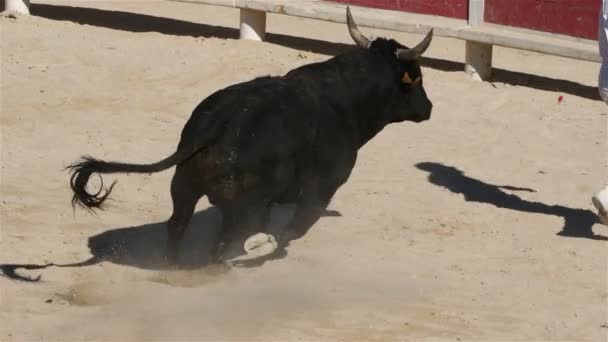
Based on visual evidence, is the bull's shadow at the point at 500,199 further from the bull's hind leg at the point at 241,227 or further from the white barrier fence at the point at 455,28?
the white barrier fence at the point at 455,28

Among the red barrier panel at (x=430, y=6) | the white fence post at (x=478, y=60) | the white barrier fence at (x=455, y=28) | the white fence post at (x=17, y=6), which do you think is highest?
the red barrier panel at (x=430, y=6)

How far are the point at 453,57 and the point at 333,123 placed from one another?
14.8 feet

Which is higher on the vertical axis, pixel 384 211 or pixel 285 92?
pixel 285 92

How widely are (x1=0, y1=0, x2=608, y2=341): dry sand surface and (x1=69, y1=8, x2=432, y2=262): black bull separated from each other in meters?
0.31

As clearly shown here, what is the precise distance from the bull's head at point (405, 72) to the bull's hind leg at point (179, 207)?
4.20 ft

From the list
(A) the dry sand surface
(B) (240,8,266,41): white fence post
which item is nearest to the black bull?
(A) the dry sand surface

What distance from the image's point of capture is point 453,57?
10.8 metres

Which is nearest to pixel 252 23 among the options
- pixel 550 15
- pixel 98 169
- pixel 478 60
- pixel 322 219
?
pixel 478 60

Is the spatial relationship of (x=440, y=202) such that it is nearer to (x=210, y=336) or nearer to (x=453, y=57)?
(x=210, y=336)

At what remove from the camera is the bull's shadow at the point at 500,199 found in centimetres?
716

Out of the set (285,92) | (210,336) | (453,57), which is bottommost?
(453,57)

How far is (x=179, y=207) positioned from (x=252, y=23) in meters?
5.03

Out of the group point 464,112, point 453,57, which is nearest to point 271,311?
point 464,112

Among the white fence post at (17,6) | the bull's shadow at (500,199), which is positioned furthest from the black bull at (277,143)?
the white fence post at (17,6)
